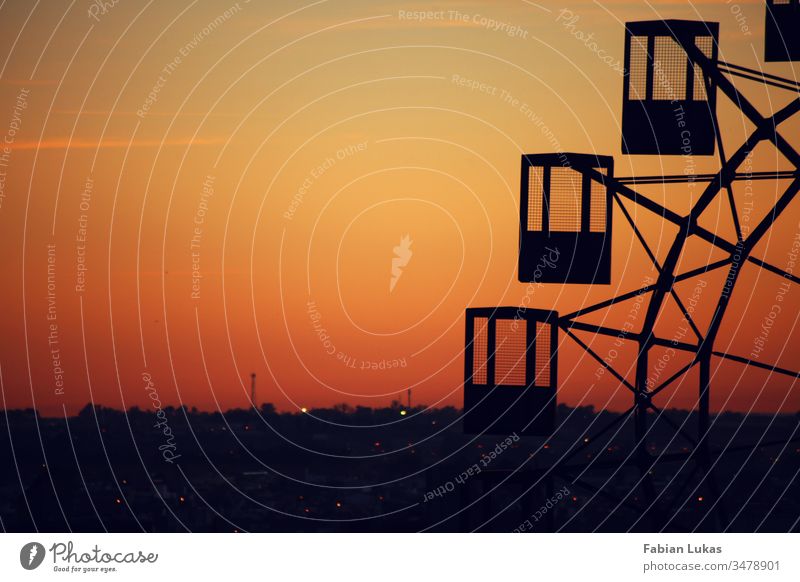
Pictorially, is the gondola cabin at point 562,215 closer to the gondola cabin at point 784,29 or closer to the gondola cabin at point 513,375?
the gondola cabin at point 513,375

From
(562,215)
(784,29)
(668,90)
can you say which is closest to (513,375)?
(562,215)

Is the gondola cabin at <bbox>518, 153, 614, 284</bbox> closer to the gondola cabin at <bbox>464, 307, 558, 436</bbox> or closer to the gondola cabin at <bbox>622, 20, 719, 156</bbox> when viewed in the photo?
the gondola cabin at <bbox>464, 307, 558, 436</bbox>

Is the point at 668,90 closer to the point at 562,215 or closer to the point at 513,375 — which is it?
the point at 562,215

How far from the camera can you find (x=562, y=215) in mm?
31938

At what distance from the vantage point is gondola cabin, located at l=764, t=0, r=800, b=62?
2875cm

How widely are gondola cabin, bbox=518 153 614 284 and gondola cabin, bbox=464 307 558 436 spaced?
1.11m

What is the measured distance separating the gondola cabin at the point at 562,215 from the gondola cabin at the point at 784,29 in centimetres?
453

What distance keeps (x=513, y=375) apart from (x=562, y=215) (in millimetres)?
3662

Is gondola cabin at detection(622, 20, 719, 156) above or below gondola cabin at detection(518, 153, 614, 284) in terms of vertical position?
above

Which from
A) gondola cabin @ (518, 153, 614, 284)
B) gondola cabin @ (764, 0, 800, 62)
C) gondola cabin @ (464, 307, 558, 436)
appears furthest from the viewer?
gondola cabin @ (464, 307, 558, 436)

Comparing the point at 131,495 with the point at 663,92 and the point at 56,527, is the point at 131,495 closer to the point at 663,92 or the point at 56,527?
the point at 56,527

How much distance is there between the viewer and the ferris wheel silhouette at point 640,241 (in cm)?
2953

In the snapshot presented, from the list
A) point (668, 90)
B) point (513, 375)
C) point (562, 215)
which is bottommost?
point (513, 375)

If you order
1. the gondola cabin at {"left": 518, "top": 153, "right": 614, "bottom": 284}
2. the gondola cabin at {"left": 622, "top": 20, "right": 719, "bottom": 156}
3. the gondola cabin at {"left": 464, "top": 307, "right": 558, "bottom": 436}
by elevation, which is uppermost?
the gondola cabin at {"left": 622, "top": 20, "right": 719, "bottom": 156}
